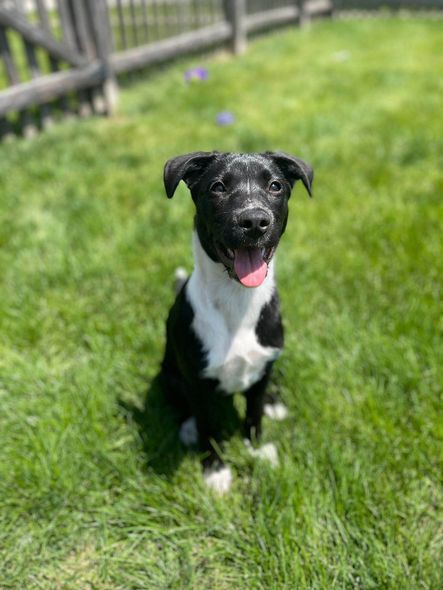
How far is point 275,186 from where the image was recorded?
1908 millimetres

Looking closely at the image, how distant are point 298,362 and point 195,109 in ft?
15.2

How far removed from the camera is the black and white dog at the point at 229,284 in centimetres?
177

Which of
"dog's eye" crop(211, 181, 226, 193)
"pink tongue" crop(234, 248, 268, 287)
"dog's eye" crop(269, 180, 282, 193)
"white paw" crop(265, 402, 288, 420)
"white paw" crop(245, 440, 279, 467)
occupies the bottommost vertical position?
"white paw" crop(265, 402, 288, 420)

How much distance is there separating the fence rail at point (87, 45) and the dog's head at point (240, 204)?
4.14m

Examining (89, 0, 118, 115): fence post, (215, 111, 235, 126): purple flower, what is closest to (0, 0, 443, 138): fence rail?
(89, 0, 118, 115): fence post

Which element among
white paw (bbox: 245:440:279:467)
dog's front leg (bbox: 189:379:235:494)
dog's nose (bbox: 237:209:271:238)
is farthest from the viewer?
white paw (bbox: 245:440:279:467)

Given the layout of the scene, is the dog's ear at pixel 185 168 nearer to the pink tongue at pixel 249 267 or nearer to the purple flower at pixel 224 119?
the pink tongue at pixel 249 267

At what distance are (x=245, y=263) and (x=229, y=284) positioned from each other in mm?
175

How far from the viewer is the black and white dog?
177cm

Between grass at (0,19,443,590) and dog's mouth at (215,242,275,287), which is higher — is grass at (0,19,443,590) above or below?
below

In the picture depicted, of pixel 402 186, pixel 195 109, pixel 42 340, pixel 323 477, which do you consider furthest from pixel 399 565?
pixel 195 109

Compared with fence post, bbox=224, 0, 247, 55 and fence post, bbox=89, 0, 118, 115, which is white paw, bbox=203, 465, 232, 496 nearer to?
fence post, bbox=89, 0, 118, 115

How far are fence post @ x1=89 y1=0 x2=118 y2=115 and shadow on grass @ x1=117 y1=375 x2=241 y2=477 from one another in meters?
4.75

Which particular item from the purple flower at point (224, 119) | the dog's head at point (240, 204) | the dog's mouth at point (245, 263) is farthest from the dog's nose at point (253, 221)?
the purple flower at point (224, 119)
